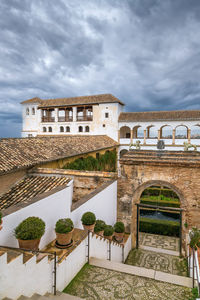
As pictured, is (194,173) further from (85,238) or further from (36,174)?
(36,174)

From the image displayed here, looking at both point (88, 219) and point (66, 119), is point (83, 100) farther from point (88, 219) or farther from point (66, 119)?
point (88, 219)

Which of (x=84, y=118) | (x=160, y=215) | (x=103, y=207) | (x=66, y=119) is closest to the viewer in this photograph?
(x=103, y=207)

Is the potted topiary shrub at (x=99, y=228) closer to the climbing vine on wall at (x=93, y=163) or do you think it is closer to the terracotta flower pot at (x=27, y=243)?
the terracotta flower pot at (x=27, y=243)

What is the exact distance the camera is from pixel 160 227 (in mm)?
12125

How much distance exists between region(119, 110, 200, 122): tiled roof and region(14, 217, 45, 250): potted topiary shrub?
2342cm

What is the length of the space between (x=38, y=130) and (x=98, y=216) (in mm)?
26414

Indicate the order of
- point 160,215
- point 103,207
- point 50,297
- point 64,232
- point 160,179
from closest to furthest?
point 50,297
point 64,232
point 103,207
point 160,179
point 160,215

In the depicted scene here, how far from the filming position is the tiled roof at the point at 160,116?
2364 centimetres

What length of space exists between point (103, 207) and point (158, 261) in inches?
141

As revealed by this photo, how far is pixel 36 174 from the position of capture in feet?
28.4

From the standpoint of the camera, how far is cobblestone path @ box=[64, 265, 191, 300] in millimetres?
4211

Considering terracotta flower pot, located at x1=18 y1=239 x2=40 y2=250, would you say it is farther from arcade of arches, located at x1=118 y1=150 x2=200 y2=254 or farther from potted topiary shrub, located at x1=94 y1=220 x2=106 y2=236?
arcade of arches, located at x1=118 y1=150 x2=200 y2=254

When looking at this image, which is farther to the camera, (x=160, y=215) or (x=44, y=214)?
(x=160, y=215)

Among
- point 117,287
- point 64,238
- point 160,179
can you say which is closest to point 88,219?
point 64,238
